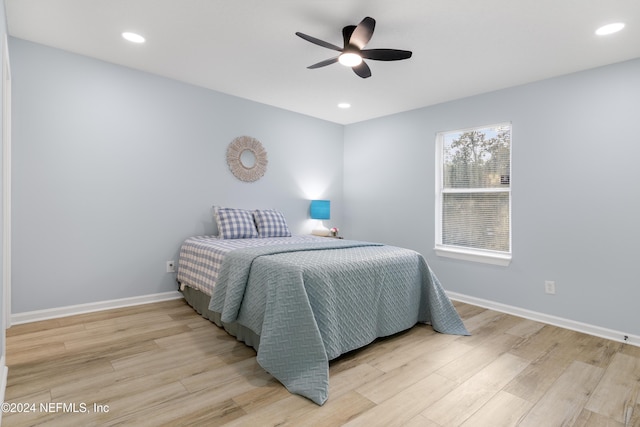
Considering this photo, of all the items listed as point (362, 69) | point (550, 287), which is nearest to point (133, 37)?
point (362, 69)

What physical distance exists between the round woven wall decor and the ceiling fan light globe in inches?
77.5

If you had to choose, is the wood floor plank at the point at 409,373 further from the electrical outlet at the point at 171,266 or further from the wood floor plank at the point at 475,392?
the electrical outlet at the point at 171,266

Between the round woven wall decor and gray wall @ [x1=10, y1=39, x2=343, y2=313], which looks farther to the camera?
the round woven wall decor

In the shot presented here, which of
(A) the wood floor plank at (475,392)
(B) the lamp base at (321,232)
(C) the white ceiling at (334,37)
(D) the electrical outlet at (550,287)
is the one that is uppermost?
(C) the white ceiling at (334,37)

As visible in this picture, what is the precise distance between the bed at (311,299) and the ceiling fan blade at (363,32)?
1.53 m

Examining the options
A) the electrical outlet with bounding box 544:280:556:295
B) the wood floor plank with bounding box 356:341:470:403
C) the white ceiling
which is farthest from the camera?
the electrical outlet with bounding box 544:280:556:295

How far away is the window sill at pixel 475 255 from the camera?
3561mm

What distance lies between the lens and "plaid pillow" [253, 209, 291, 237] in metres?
3.96

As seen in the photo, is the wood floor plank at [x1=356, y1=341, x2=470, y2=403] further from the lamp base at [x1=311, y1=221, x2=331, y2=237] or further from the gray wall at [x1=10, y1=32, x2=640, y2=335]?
the lamp base at [x1=311, y1=221, x2=331, y2=237]

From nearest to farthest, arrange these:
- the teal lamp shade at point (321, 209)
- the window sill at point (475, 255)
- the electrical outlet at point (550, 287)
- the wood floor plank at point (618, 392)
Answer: the wood floor plank at point (618, 392)
the electrical outlet at point (550, 287)
the window sill at point (475, 255)
the teal lamp shade at point (321, 209)

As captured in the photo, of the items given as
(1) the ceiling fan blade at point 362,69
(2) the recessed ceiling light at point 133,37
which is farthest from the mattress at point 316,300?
(2) the recessed ceiling light at point 133,37

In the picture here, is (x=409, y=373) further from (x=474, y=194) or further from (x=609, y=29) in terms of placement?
(x=609, y=29)

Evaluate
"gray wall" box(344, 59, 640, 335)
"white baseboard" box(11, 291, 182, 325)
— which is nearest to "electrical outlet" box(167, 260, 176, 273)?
"white baseboard" box(11, 291, 182, 325)

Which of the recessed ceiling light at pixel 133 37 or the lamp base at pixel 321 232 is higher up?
the recessed ceiling light at pixel 133 37
